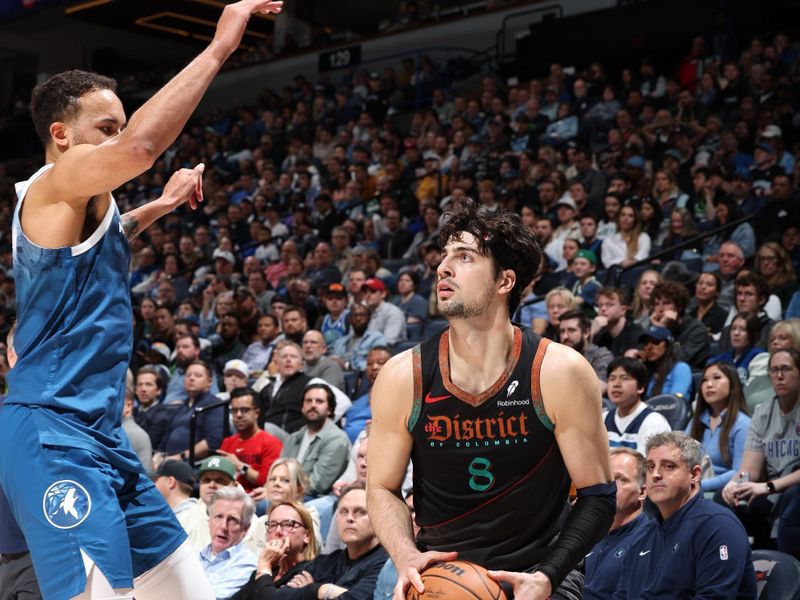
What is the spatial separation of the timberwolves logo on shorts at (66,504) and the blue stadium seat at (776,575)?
11.7ft

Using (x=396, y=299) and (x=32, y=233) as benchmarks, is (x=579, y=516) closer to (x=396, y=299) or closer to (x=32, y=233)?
(x=32, y=233)

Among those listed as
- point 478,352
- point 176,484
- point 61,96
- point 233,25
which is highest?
point 233,25

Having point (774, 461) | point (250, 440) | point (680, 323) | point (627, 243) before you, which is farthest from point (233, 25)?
point (627, 243)

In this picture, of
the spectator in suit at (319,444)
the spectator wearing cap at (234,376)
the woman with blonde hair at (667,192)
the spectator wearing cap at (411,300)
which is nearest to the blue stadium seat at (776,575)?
the spectator in suit at (319,444)

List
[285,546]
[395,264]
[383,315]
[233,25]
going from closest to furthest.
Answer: [233,25] → [285,546] → [383,315] → [395,264]

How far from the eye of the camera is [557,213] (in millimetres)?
12102

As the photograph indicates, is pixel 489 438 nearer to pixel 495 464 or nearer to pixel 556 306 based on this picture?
pixel 495 464

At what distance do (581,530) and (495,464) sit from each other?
1.06ft

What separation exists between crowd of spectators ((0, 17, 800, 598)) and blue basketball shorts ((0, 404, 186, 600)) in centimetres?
158

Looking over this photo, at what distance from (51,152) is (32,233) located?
0.32 metres

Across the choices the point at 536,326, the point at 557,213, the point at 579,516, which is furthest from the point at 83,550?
the point at 557,213

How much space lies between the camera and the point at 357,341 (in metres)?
10.8

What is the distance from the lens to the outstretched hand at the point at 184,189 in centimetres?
361

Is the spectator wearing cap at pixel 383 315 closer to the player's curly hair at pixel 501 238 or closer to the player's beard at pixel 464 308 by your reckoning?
the player's curly hair at pixel 501 238
